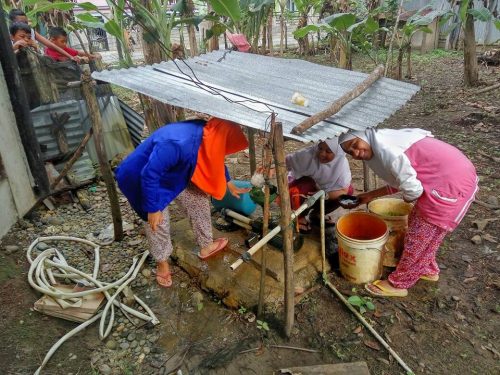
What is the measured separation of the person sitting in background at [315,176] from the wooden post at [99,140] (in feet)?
5.84

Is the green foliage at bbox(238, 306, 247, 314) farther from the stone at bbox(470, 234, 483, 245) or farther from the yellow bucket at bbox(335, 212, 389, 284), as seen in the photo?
the stone at bbox(470, 234, 483, 245)

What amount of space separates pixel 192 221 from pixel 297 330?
1.29 metres

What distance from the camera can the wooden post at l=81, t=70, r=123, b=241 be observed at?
3326 millimetres

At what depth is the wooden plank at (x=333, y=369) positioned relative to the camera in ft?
8.14

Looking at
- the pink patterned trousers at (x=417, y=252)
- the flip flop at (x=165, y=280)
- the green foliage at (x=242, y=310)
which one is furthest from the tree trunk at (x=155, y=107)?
the pink patterned trousers at (x=417, y=252)

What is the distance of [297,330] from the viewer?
2914 mm

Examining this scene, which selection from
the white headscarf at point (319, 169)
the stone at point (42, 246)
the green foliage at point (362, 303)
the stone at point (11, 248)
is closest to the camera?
the green foliage at point (362, 303)

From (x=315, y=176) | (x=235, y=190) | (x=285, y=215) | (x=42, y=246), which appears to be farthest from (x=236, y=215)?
(x=42, y=246)

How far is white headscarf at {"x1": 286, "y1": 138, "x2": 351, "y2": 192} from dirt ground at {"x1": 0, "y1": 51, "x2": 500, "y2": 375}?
2.83 ft

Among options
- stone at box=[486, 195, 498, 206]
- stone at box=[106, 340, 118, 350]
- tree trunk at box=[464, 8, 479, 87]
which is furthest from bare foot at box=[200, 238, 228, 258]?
tree trunk at box=[464, 8, 479, 87]

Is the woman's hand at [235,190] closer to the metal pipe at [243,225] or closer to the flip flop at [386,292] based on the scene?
the metal pipe at [243,225]

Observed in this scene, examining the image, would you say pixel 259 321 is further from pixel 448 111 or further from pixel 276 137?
pixel 448 111

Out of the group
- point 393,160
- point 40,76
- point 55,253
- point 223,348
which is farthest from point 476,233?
point 40,76

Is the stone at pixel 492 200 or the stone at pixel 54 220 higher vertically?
the stone at pixel 54 220
